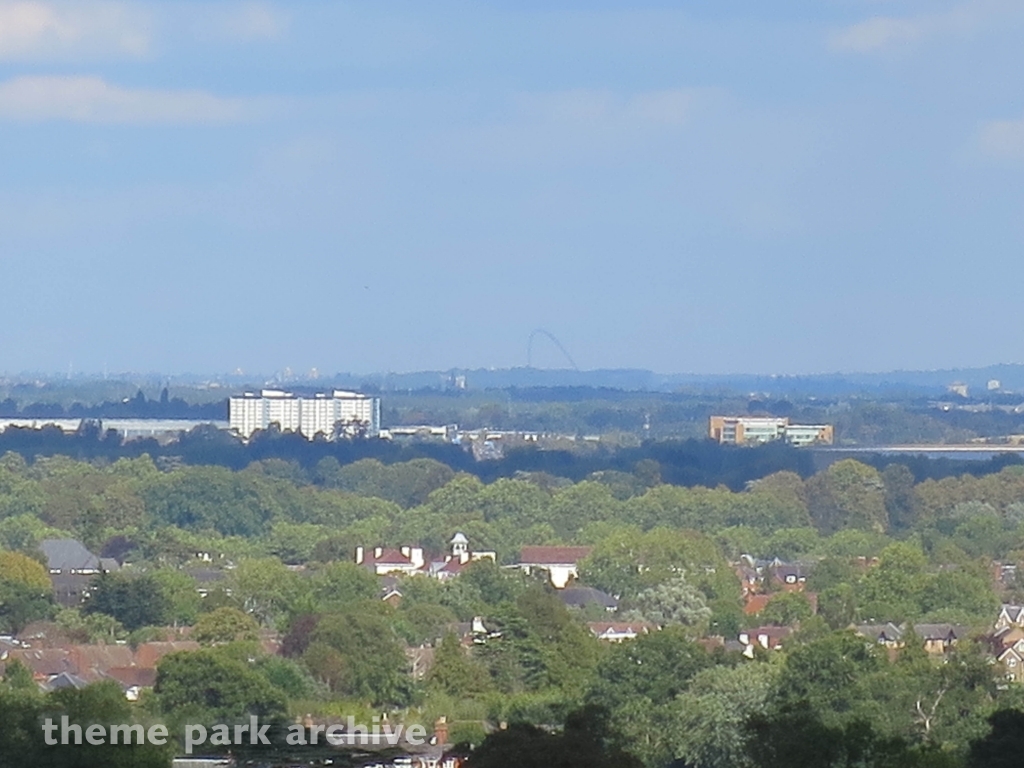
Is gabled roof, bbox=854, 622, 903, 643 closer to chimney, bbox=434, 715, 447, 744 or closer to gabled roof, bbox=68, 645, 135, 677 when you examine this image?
gabled roof, bbox=68, 645, 135, 677

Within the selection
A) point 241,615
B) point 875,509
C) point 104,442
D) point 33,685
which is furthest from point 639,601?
point 104,442

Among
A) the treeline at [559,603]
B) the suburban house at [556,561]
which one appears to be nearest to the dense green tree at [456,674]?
the treeline at [559,603]

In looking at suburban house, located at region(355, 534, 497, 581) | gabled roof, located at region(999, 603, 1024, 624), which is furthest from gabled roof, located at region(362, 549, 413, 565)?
gabled roof, located at region(999, 603, 1024, 624)

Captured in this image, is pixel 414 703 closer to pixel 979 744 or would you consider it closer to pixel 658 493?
pixel 979 744

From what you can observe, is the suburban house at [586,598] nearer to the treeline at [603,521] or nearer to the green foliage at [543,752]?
the treeline at [603,521]

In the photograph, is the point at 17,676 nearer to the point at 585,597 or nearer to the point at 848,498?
the point at 585,597
